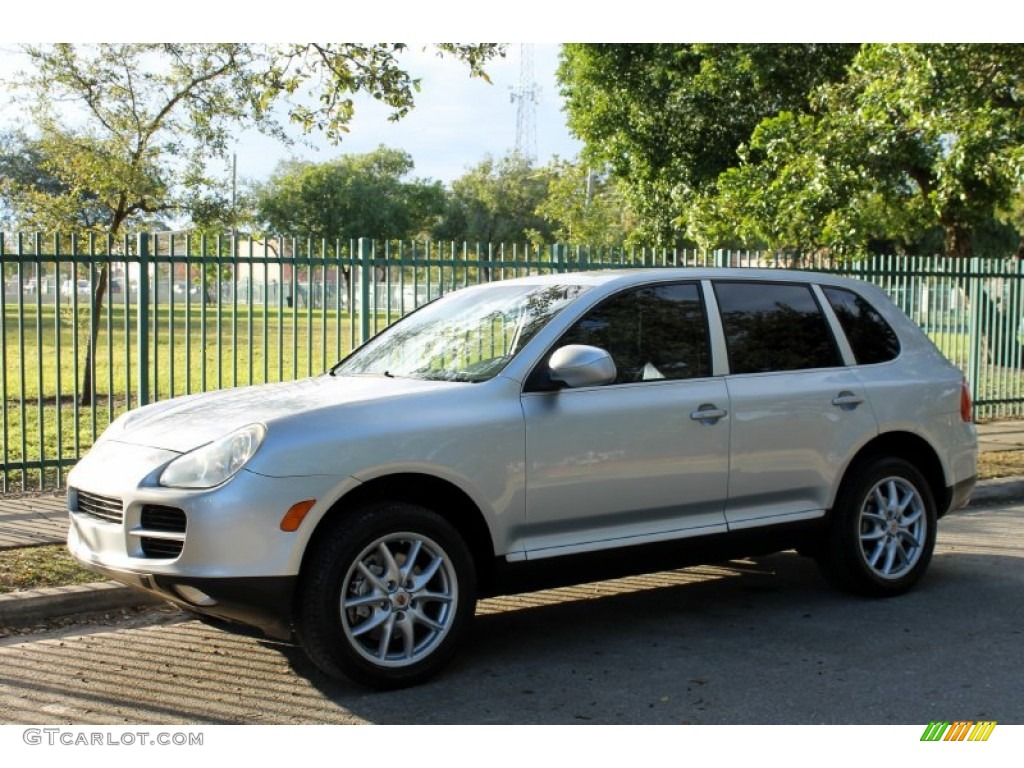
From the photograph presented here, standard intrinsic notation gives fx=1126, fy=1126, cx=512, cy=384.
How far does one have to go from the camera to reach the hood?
4887mm

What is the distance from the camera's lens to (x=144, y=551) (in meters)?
4.73

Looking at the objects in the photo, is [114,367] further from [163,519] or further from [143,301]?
[163,519]

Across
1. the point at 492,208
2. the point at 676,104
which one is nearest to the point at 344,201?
the point at 492,208

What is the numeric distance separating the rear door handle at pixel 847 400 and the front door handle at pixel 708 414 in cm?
83

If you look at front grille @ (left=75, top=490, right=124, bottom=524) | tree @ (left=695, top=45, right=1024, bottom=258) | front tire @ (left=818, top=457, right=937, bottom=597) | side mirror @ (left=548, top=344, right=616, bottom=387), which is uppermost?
tree @ (left=695, top=45, right=1024, bottom=258)

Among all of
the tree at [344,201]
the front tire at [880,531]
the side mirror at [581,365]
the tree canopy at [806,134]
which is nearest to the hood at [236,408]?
the side mirror at [581,365]

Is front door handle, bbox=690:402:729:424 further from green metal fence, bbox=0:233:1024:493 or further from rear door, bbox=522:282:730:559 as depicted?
green metal fence, bbox=0:233:1024:493

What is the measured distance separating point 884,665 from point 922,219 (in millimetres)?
18760

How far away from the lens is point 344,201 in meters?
62.2

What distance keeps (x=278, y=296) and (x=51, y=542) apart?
3.70 metres

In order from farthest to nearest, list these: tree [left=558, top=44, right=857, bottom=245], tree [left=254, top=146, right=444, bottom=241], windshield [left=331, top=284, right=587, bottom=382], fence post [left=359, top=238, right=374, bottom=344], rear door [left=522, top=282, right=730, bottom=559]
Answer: tree [left=254, top=146, right=444, bottom=241] < tree [left=558, top=44, right=857, bottom=245] < fence post [left=359, top=238, right=374, bottom=344] < windshield [left=331, top=284, right=587, bottom=382] < rear door [left=522, top=282, right=730, bottom=559]

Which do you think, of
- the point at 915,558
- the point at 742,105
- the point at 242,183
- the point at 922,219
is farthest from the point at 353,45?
the point at 922,219
